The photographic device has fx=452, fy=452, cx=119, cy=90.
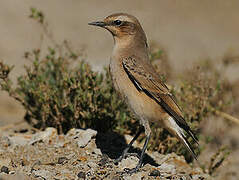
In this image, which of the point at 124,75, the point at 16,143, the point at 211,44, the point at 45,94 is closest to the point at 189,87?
the point at 124,75

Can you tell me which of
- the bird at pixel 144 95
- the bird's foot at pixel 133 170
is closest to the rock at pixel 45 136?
the bird at pixel 144 95

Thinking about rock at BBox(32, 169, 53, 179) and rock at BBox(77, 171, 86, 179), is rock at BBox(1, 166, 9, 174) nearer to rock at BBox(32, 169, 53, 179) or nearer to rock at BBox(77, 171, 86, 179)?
rock at BBox(32, 169, 53, 179)

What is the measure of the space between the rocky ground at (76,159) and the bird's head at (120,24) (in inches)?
62.5

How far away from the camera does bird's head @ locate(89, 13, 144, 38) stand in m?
6.80

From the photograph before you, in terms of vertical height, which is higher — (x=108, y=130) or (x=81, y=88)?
(x=81, y=88)

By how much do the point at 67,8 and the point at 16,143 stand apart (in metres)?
12.9

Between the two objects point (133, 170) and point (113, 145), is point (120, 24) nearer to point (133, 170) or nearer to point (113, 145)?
point (113, 145)

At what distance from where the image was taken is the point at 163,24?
18.7 meters

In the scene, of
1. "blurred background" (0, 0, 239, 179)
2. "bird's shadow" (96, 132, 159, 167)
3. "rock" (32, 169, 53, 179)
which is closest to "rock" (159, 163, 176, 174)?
"bird's shadow" (96, 132, 159, 167)

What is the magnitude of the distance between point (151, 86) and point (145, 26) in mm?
11674

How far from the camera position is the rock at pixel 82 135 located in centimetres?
677

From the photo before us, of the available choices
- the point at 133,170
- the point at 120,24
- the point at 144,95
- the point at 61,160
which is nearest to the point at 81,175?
the point at 61,160

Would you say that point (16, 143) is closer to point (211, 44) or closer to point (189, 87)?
point (189, 87)

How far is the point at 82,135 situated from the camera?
22.8 feet
